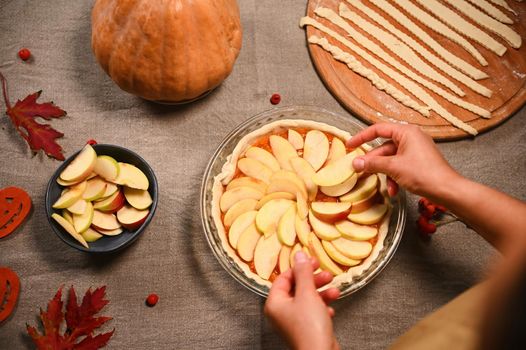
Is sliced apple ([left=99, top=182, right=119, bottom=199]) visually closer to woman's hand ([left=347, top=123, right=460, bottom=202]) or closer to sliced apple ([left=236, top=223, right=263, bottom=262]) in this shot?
sliced apple ([left=236, top=223, right=263, bottom=262])

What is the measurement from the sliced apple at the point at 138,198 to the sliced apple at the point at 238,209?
31cm

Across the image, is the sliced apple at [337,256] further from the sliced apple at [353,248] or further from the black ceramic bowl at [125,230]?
the black ceramic bowl at [125,230]

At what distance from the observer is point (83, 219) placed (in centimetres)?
185

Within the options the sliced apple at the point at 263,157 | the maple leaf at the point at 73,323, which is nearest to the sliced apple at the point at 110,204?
the maple leaf at the point at 73,323

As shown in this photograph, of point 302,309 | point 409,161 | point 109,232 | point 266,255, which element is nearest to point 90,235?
point 109,232

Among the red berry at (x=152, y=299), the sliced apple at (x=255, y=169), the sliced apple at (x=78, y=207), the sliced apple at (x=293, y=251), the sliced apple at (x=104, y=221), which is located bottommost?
the red berry at (x=152, y=299)

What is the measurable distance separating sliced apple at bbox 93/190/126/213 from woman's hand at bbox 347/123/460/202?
0.92 metres

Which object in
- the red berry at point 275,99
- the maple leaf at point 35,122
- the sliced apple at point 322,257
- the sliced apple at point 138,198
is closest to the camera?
the sliced apple at point 322,257

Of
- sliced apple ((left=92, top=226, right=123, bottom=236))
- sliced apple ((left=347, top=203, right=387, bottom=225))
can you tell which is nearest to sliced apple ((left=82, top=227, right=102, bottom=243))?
sliced apple ((left=92, top=226, right=123, bottom=236))

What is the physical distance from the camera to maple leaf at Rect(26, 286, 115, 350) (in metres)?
1.86

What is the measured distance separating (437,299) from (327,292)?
2.12 feet

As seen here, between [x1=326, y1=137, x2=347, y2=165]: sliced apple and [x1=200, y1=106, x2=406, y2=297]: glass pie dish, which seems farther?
[x1=326, y1=137, x2=347, y2=165]: sliced apple

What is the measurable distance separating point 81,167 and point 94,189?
10 cm

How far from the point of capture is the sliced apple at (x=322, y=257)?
1800 millimetres
